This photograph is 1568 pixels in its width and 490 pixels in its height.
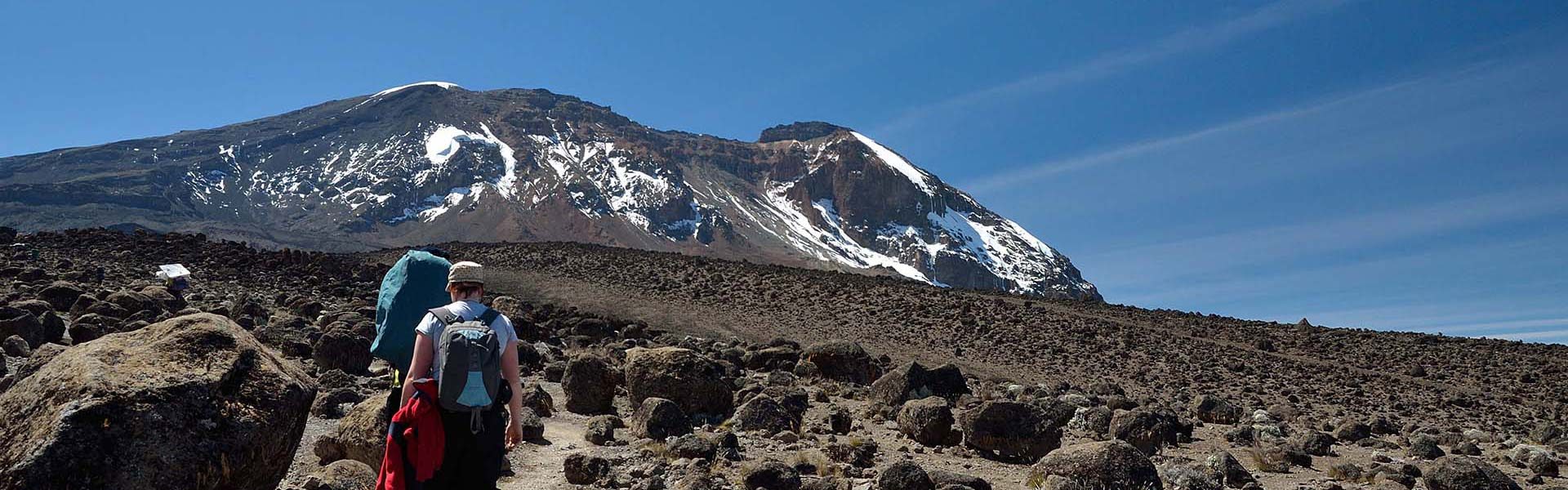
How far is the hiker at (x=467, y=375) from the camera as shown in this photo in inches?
Answer: 170

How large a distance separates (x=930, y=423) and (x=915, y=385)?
9.34 ft

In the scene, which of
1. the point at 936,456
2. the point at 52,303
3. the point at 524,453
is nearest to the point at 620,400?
the point at 524,453

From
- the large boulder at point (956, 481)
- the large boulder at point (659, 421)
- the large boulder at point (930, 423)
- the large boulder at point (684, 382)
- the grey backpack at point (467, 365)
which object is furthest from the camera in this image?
the large boulder at point (684, 382)

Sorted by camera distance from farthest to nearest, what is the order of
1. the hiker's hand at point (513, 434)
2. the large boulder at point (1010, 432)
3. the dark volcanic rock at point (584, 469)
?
the large boulder at point (1010, 432) < the dark volcanic rock at point (584, 469) < the hiker's hand at point (513, 434)

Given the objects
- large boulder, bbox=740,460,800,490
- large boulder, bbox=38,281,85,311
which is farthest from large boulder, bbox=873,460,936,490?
large boulder, bbox=38,281,85,311

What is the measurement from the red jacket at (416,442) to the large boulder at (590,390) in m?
7.37

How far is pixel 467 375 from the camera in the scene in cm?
432

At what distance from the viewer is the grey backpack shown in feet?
14.1

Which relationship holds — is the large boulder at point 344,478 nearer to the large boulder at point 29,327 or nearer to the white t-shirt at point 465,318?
the white t-shirt at point 465,318

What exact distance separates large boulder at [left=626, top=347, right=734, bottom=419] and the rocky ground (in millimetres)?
35

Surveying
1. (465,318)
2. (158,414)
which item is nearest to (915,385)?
(465,318)

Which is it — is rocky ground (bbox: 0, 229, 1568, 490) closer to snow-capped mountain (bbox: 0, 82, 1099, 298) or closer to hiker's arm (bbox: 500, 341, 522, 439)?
hiker's arm (bbox: 500, 341, 522, 439)

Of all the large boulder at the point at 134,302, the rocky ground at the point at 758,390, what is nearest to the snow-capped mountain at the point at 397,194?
the rocky ground at the point at 758,390

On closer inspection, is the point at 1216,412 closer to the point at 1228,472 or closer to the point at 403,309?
the point at 1228,472
